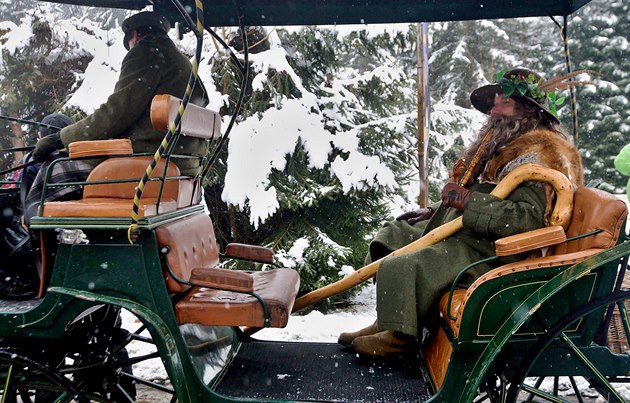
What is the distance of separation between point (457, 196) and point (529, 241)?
1.55 ft

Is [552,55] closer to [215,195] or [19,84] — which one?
[215,195]

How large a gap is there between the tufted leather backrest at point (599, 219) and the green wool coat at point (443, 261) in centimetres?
17

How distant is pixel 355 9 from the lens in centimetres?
339

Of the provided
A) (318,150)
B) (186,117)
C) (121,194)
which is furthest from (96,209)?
(318,150)

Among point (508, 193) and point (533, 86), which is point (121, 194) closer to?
point (508, 193)

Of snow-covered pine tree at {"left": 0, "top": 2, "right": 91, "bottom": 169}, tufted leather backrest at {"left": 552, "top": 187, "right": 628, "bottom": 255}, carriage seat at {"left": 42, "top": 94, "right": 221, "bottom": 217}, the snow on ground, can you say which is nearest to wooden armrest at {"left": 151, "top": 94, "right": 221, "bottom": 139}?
carriage seat at {"left": 42, "top": 94, "right": 221, "bottom": 217}

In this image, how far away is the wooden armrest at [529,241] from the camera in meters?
2.39

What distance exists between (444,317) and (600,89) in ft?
50.8

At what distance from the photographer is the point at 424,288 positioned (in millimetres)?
2691

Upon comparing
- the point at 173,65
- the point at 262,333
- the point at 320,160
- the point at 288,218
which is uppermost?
the point at 173,65

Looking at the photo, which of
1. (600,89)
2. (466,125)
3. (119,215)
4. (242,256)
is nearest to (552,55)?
(600,89)

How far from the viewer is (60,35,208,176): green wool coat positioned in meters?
2.86

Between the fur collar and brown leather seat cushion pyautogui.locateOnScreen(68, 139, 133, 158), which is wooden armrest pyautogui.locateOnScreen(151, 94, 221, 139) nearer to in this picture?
brown leather seat cushion pyautogui.locateOnScreen(68, 139, 133, 158)

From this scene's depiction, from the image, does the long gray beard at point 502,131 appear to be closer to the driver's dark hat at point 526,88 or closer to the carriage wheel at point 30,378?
the driver's dark hat at point 526,88
